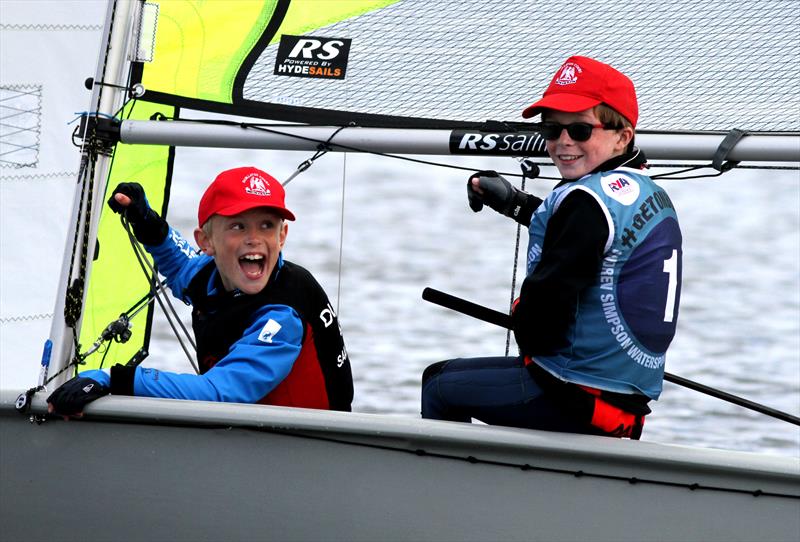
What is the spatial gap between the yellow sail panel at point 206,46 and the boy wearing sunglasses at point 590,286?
3.05ft

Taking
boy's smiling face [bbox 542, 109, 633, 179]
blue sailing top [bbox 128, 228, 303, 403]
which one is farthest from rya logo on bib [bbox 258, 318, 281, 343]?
boy's smiling face [bbox 542, 109, 633, 179]

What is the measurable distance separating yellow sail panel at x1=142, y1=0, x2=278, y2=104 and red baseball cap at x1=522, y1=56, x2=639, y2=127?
0.96m

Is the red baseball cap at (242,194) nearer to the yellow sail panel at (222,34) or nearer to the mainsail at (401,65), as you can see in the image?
the mainsail at (401,65)

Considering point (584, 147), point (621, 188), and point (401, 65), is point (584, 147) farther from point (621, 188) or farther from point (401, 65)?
point (401, 65)

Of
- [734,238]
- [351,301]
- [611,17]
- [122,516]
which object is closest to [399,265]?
[351,301]

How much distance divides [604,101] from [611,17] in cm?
82

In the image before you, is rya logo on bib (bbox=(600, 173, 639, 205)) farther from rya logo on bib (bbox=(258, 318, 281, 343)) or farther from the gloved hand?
the gloved hand

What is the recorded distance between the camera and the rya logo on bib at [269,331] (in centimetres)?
279

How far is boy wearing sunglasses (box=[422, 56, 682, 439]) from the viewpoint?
2555 mm

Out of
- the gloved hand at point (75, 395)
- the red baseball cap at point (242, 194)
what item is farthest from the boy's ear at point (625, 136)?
the gloved hand at point (75, 395)

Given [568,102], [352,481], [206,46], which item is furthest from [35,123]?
[568,102]

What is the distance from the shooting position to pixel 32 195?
4.00 m

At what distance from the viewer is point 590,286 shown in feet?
8.52

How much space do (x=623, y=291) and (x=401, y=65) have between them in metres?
1.03
